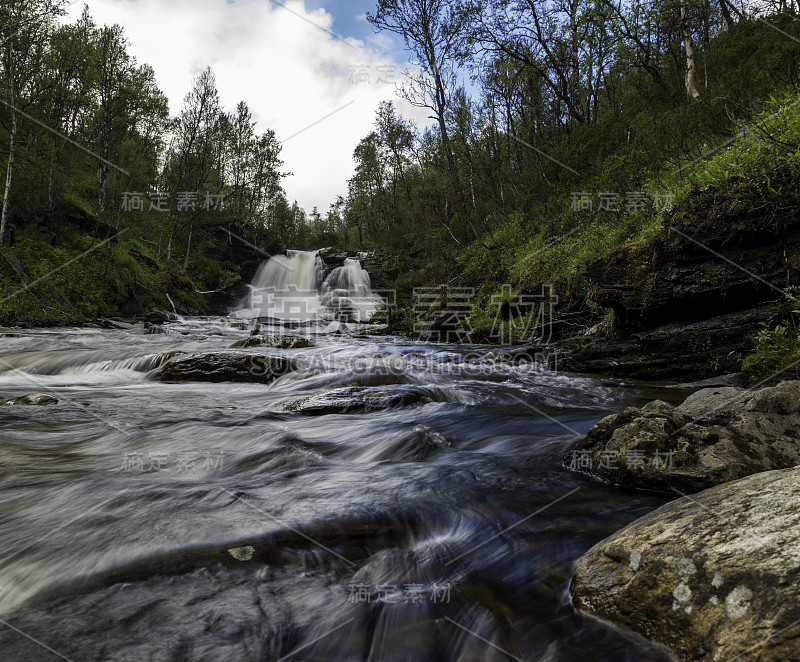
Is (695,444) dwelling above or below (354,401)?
above

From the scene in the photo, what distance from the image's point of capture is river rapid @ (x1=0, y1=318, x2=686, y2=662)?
174 centimetres

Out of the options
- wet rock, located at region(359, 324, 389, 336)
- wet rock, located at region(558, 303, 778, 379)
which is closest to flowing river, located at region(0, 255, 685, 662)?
wet rock, located at region(558, 303, 778, 379)

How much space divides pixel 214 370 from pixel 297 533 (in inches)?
236

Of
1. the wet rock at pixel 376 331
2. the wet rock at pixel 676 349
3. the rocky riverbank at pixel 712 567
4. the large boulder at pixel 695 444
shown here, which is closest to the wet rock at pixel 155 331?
the wet rock at pixel 376 331

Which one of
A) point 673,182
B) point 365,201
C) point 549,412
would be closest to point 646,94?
point 673,182

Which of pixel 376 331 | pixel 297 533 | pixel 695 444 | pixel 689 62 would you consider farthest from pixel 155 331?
pixel 689 62

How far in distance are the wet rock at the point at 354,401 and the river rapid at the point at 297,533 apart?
18cm

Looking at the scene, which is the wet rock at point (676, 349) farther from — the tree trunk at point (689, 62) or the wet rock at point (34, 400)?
the tree trunk at point (689, 62)

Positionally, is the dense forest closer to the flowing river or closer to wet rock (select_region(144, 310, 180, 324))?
wet rock (select_region(144, 310, 180, 324))

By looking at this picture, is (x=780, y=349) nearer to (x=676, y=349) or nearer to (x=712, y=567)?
(x=676, y=349)

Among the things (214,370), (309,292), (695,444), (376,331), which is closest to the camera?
(695,444)

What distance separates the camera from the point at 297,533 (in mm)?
2484

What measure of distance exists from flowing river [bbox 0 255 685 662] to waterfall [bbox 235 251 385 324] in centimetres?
1762

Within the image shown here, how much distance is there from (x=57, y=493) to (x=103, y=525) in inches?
31.9
